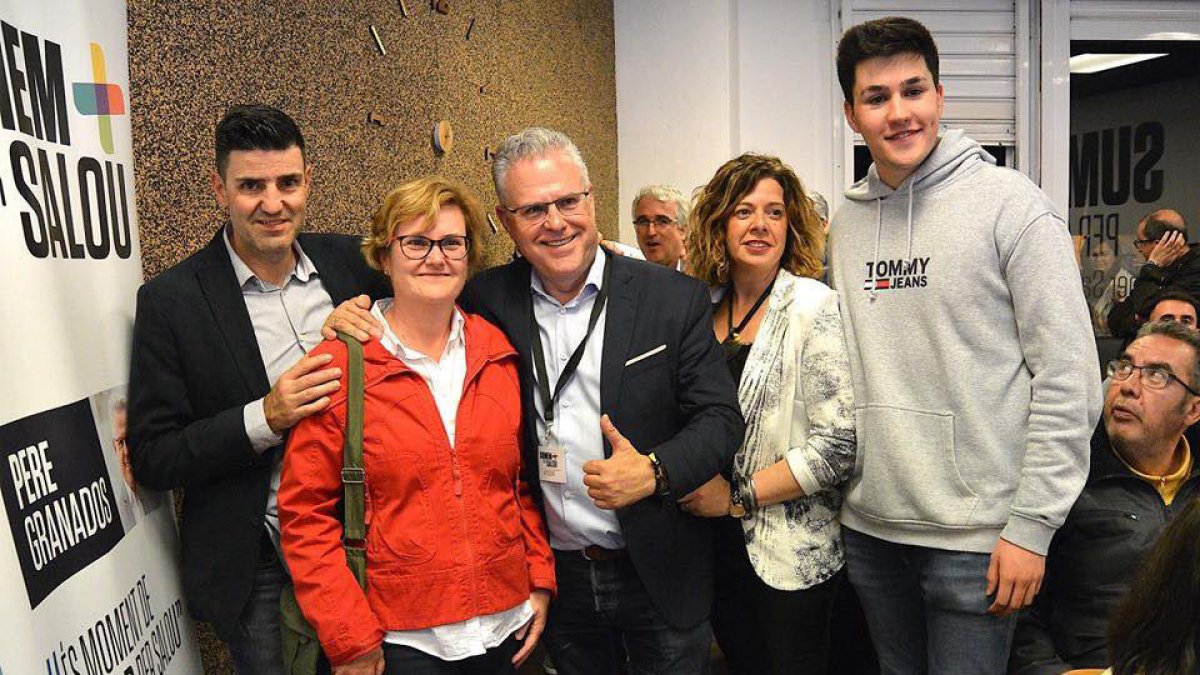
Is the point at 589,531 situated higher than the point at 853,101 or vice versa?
the point at 853,101

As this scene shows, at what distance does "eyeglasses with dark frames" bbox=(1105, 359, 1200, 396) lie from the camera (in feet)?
7.54

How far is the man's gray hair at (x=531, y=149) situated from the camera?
1.73m

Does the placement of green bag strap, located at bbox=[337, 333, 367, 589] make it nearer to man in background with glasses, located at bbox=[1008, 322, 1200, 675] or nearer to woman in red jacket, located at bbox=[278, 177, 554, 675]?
woman in red jacket, located at bbox=[278, 177, 554, 675]

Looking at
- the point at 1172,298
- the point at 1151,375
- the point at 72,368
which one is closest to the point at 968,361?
the point at 1151,375

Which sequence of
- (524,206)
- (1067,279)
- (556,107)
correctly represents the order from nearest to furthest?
(1067,279) < (524,206) < (556,107)

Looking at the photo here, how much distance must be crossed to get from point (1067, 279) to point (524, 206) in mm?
995

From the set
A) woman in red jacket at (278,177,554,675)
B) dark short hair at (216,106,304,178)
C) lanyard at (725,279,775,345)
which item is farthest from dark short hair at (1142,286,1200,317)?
dark short hair at (216,106,304,178)

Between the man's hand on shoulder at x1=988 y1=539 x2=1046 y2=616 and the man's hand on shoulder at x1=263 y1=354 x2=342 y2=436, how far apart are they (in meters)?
1.22

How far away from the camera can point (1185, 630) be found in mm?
1080

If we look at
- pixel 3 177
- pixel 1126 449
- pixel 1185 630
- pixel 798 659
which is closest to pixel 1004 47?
pixel 1126 449

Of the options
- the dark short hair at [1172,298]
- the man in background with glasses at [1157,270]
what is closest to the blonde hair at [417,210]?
the dark short hair at [1172,298]

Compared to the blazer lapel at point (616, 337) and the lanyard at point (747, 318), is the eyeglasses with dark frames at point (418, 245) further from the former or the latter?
the lanyard at point (747, 318)

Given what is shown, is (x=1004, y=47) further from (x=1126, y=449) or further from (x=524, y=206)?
(x=524, y=206)

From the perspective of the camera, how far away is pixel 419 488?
156cm
